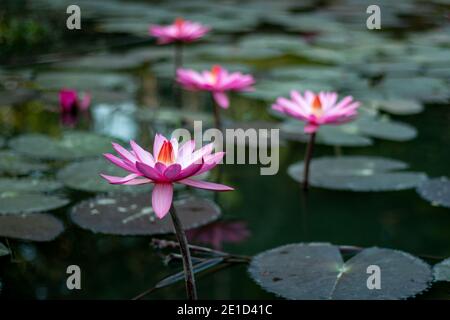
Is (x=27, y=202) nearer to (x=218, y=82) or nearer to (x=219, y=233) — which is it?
(x=219, y=233)

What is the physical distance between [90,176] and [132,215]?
12.6 inches

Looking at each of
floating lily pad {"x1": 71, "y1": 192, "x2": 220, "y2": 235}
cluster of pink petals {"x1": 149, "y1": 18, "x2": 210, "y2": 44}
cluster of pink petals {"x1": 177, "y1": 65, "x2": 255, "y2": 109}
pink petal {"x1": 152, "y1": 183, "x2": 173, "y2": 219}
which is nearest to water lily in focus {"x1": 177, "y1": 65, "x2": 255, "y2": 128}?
cluster of pink petals {"x1": 177, "y1": 65, "x2": 255, "y2": 109}

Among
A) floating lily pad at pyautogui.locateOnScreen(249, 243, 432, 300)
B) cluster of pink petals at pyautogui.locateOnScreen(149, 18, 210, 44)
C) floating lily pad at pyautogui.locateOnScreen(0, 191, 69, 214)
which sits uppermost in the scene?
cluster of pink petals at pyautogui.locateOnScreen(149, 18, 210, 44)

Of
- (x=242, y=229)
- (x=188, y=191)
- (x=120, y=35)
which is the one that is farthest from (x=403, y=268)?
(x=120, y=35)

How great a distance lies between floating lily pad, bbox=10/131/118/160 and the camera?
204cm

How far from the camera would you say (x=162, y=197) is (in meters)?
1.08

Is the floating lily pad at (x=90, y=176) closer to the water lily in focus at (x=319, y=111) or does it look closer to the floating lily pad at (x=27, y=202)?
the floating lily pad at (x=27, y=202)

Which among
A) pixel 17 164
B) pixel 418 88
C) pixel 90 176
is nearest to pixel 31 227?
pixel 90 176

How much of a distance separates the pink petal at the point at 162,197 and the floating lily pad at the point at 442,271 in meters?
0.56

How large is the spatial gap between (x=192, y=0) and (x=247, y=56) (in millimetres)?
2621

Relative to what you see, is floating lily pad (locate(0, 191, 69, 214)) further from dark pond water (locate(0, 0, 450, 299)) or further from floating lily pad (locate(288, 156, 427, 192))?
floating lily pad (locate(288, 156, 427, 192))

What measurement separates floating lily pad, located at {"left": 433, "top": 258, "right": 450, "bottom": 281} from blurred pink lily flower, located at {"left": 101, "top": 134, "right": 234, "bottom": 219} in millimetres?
487

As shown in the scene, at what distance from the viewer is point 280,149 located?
2188mm

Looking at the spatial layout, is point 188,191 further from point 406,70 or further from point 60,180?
point 406,70
